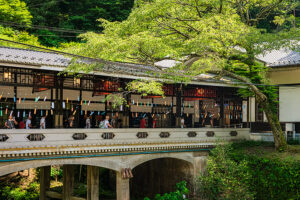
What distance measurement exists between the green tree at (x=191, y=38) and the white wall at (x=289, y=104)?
3154 mm

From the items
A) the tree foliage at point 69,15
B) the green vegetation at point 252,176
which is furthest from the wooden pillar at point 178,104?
the tree foliage at point 69,15

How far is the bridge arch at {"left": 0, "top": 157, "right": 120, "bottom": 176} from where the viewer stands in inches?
558

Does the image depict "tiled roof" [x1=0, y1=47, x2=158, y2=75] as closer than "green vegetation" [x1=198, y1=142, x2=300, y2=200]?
Yes

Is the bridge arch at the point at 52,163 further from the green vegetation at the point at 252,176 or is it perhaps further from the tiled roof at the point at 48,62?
the green vegetation at the point at 252,176

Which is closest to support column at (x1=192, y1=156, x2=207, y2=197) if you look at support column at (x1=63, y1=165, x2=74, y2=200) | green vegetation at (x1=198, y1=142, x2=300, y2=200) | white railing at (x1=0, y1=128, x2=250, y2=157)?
white railing at (x1=0, y1=128, x2=250, y2=157)

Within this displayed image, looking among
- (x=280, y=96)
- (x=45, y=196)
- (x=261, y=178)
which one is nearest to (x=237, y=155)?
(x=261, y=178)

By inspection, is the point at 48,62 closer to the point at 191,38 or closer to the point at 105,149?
the point at 105,149

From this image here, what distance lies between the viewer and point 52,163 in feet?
50.6

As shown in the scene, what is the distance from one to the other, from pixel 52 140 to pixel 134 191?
1021 cm

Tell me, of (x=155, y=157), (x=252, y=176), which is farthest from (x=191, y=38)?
(x=252, y=176)

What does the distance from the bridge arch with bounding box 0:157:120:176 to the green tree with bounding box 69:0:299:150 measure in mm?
4686

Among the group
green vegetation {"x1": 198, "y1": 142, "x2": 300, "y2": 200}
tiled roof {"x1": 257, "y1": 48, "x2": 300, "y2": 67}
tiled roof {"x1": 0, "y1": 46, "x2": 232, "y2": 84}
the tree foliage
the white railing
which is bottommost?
green vegetation {"x1": 198, "y1": 142, "x2": 300, "y2": 200}

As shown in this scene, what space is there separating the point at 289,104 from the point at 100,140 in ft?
41.3

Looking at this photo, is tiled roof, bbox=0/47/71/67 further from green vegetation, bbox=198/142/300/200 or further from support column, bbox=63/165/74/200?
green vegetation, bbox=198/142/300/200
